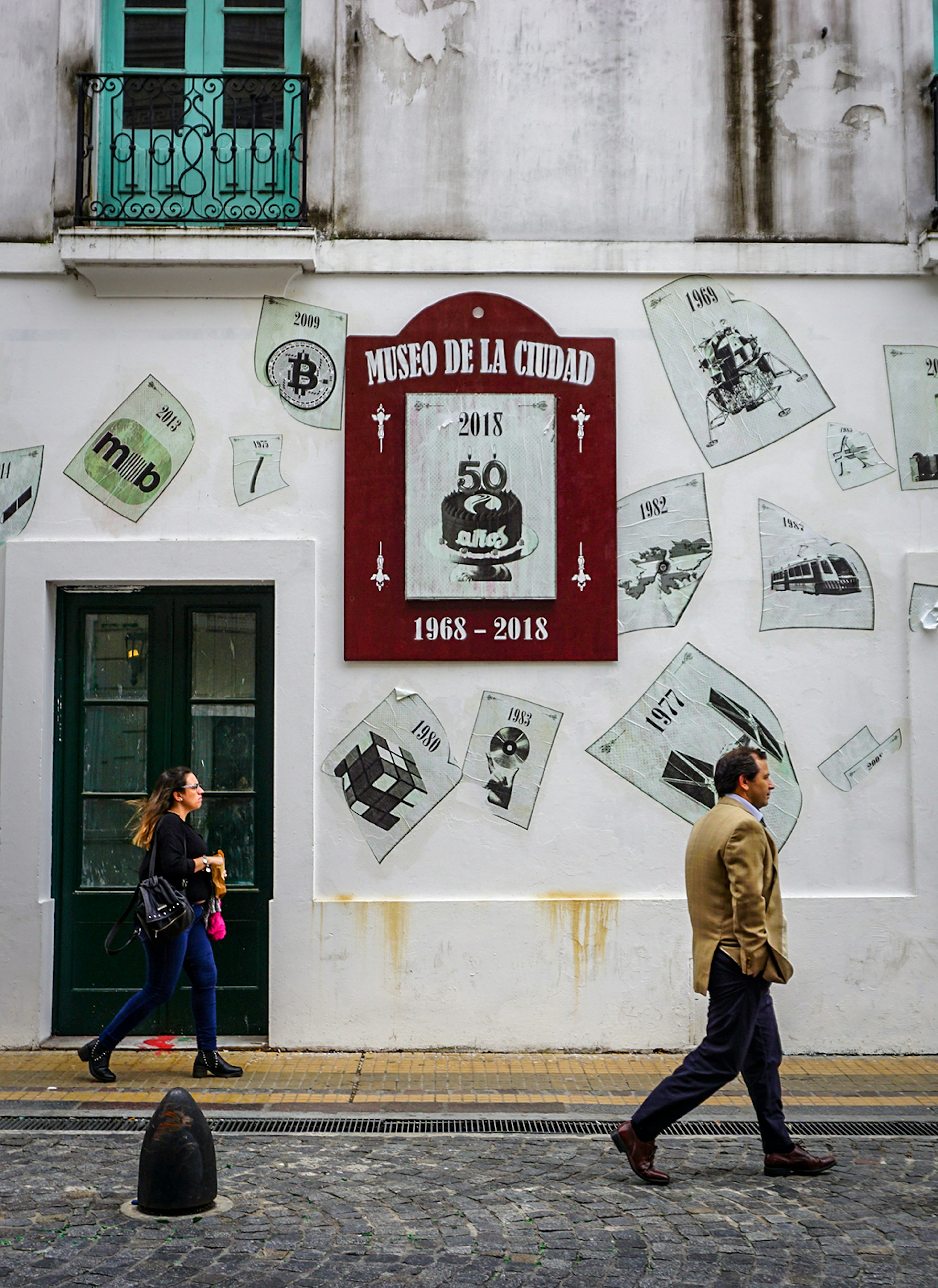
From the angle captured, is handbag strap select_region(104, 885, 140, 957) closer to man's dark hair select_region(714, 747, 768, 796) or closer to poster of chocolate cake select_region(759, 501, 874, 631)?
man's dark hair select_region(714, 747, 768, 796)

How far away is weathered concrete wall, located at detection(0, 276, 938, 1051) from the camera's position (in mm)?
8414

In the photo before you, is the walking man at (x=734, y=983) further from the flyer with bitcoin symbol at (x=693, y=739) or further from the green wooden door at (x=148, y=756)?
the green wooden door at (x=148, y=756)

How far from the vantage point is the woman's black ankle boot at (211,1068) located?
7.73 meters

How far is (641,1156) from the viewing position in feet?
19.3

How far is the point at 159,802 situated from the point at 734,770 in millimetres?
3527

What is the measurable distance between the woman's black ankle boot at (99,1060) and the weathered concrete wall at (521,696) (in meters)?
0.96

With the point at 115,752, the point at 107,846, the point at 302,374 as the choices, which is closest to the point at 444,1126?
the point at 107,846

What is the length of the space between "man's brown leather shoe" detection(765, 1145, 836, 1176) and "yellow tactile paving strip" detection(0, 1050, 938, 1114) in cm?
125

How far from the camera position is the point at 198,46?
9.12 m

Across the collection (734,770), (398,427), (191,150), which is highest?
(191,150)

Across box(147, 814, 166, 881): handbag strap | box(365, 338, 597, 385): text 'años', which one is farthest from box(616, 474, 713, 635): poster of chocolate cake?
box(147, 814, 166, 881): handbag strap

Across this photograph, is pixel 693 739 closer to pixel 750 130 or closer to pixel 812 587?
pixel 812 587

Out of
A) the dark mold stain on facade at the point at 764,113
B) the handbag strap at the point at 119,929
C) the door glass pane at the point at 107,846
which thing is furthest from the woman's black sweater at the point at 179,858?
the dark mold stain on facade at the point at 764,113

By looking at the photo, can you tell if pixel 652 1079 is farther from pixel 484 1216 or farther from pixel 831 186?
pixel 831 186
